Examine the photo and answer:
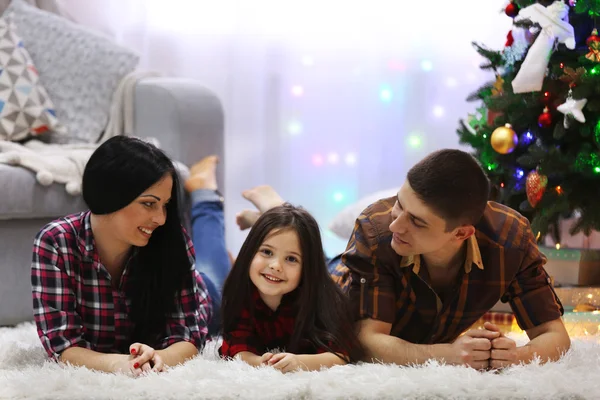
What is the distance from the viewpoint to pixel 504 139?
84.7 inches

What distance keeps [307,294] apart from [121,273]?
1.21 feet

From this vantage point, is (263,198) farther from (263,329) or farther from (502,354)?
(502,354)

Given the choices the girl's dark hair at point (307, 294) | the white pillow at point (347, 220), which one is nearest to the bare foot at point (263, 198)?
the white pillow at point (347, 220)

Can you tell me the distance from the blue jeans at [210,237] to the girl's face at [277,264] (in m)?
0.50

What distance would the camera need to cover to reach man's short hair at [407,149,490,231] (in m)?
1.44

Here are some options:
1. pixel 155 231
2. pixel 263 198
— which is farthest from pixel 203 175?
pixel 155 231

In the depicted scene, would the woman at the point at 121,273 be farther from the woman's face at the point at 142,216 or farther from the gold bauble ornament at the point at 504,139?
the gold bauble ornament at the point at 504,139

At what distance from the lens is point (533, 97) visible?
2.14 m

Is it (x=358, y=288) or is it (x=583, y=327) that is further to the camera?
(x=583, y=327)

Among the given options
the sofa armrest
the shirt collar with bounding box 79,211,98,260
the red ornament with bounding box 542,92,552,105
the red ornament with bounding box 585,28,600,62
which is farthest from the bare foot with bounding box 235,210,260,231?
the red ornament with bounding box 585,28,600,62

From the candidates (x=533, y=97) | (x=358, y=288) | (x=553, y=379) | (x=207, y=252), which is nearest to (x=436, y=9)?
(x=533, y=97)

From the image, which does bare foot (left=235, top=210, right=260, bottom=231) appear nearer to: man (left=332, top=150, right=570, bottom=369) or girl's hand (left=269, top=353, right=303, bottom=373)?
man (left=332, top=150, right=570, bottom=369)

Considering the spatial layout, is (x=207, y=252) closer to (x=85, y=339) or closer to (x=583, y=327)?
(x=85, y=339)

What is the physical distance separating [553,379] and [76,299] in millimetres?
872
